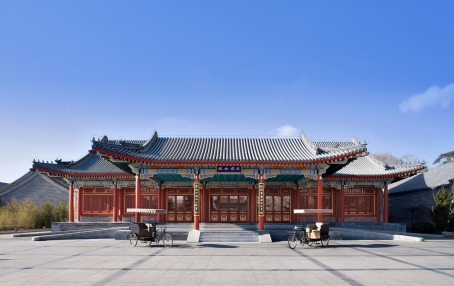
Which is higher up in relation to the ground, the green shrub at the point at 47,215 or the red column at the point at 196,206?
the red column at the point at 196,206

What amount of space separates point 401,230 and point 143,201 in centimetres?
1783

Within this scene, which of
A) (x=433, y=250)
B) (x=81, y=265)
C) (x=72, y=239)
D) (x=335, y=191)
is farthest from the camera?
(x=335, y=191)

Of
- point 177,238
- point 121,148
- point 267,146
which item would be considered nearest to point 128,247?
point 177,238

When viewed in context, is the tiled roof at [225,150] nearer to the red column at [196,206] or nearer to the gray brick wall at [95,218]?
the red column at [196,206]

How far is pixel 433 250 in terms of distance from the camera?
15.8 m

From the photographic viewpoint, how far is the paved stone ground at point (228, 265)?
10000 mm

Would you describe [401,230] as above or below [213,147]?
below

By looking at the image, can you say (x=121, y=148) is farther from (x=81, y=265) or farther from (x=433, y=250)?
(x=433, y=250)

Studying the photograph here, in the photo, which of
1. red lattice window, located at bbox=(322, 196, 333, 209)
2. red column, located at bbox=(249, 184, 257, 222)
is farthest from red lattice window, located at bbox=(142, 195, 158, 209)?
red lattice window, located at bbox=(322, 196, 333, 209)

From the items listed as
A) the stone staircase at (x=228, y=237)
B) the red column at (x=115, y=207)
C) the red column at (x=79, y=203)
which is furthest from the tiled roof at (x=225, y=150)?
the red column at (x=79, y=203)

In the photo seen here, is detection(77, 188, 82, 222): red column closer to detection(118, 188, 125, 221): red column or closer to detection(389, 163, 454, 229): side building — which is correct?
detection(118, 188, 125, 221): red column

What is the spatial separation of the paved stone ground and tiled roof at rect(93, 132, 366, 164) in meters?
4.70

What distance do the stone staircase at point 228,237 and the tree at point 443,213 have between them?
13164 millimetres

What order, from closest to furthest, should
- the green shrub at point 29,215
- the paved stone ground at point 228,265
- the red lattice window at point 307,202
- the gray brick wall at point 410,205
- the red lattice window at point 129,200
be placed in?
the paved stone ground at point 228,265, the red lattice window at point 307,202, the red lattice window at point 129,200, the gray brick wall at point 410,205, the green shrub at point 29,215
